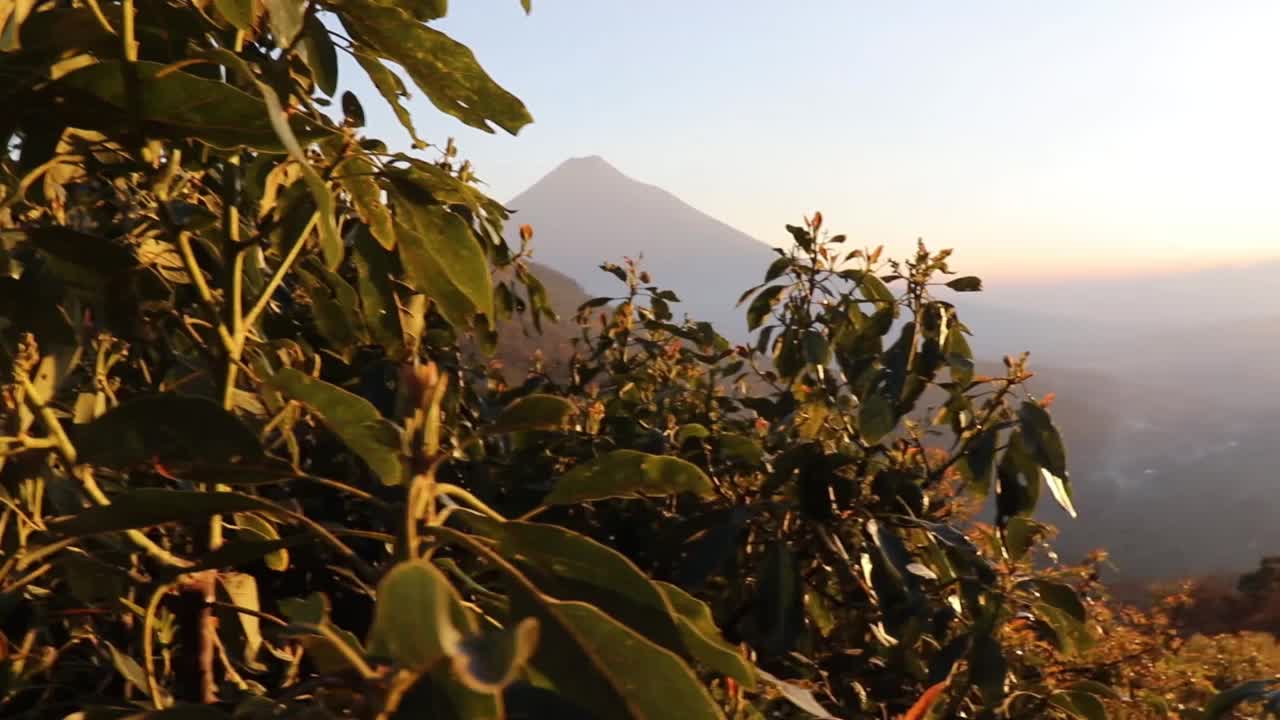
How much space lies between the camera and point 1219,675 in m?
5.05

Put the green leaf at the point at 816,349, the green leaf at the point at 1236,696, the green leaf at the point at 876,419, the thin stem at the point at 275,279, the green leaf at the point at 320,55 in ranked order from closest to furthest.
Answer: the thin stem at the point at 275,279 < the green leaf at the point at 320,55 < the green leaf at the point at 1236,696 < the green leaf at the point at 876,419 < the green leaf at the point at 816,349

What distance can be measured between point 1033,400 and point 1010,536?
0.34 metres

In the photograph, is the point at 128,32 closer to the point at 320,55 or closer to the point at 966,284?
the point at 320,55

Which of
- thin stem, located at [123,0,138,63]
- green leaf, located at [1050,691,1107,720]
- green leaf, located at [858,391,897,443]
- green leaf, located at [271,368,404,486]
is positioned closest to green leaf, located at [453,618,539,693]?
green leaf, located at [271,368,404,486]

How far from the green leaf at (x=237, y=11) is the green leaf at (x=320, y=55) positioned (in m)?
0.15

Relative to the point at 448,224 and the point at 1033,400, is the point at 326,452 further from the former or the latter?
the point at 1033,400

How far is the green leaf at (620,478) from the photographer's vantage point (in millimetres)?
710

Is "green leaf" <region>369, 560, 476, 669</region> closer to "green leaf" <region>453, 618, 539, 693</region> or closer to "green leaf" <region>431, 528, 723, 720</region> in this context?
"green leaf" <region>453, 618, 539, 693</region>

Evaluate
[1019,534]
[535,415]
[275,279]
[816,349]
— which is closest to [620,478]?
[535,415]

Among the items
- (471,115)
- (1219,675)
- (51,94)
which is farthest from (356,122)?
(1219,675)

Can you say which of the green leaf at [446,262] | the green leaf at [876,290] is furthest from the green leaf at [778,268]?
the green leaf at [446,262]

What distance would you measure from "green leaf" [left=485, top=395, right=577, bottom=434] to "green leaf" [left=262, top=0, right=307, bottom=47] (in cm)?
39

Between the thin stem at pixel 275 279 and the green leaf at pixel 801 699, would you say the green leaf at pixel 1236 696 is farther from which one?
the thin stem at pixel 275 279

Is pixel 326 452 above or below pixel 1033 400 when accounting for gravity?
below
